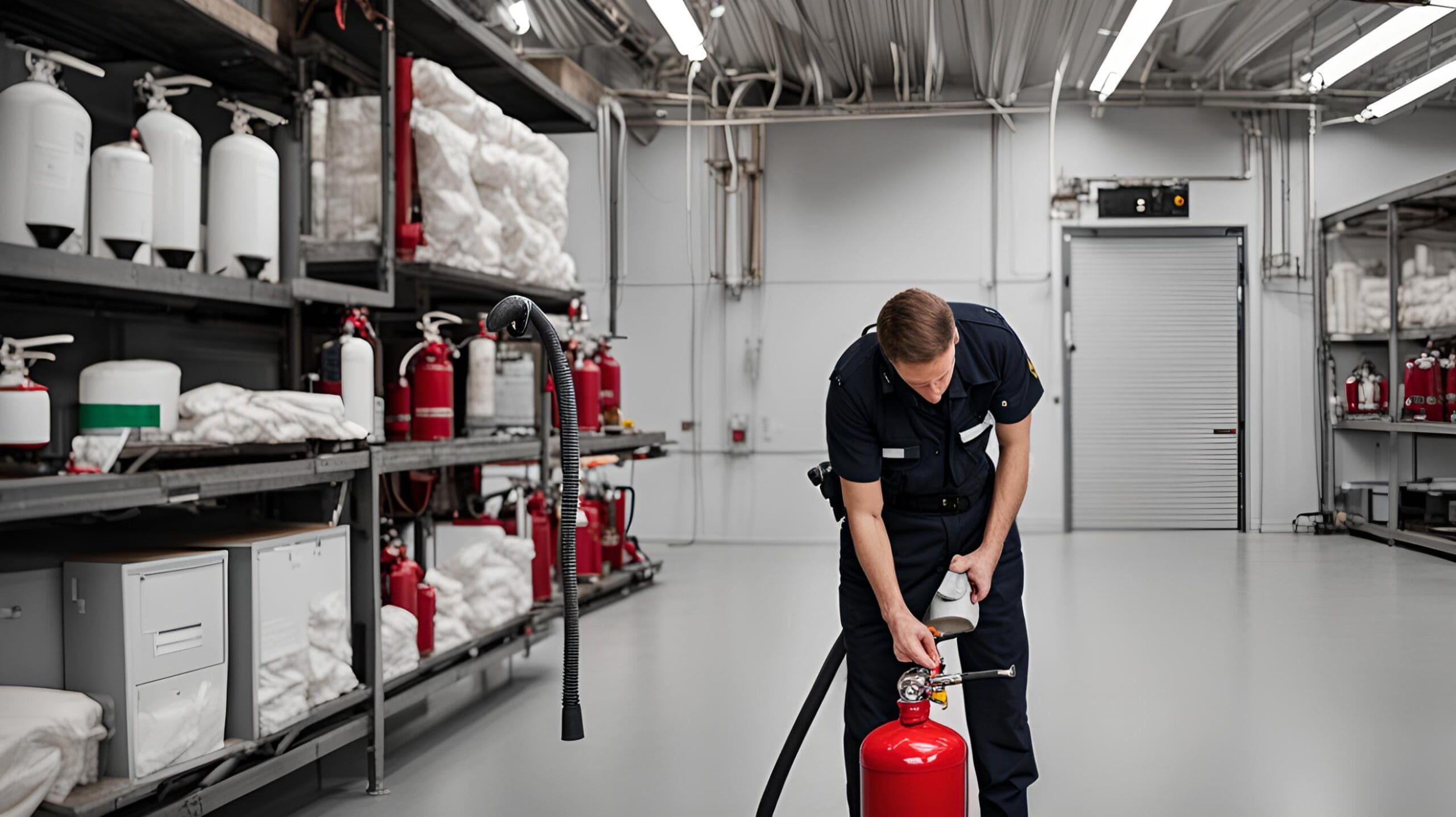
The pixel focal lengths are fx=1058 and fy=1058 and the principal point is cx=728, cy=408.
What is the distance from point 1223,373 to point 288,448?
318 inches

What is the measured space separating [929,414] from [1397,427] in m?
7.19

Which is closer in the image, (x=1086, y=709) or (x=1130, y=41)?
(x=1086, y=709)

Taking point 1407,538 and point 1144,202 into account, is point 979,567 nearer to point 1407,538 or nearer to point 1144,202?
point 1407,538

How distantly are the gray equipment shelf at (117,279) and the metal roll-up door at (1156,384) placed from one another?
24.1 feet

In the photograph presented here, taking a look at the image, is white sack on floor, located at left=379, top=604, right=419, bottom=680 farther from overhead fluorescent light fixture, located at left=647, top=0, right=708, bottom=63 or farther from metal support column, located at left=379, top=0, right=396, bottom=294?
overhead fluorescent light fixture, located at left=647, top=0, right=708, bottom=63

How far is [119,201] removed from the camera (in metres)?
2.39

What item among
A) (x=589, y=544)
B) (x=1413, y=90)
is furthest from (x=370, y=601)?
(x=1413, y=90)

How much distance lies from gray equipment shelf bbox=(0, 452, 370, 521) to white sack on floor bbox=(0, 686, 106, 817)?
377mm

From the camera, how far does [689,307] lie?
905 cm

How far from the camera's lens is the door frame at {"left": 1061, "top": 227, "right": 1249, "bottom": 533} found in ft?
29.0

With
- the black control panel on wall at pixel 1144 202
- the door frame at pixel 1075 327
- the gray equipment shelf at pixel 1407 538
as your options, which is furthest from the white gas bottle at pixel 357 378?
the gray equipment shelf at pixel 1407 538

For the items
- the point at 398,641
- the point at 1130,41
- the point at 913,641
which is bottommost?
the point at 398,641

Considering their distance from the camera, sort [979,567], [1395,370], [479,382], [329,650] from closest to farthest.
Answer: [979,567], [329,650], [479,382], [1395,370]

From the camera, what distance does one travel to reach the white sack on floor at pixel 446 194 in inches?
142
